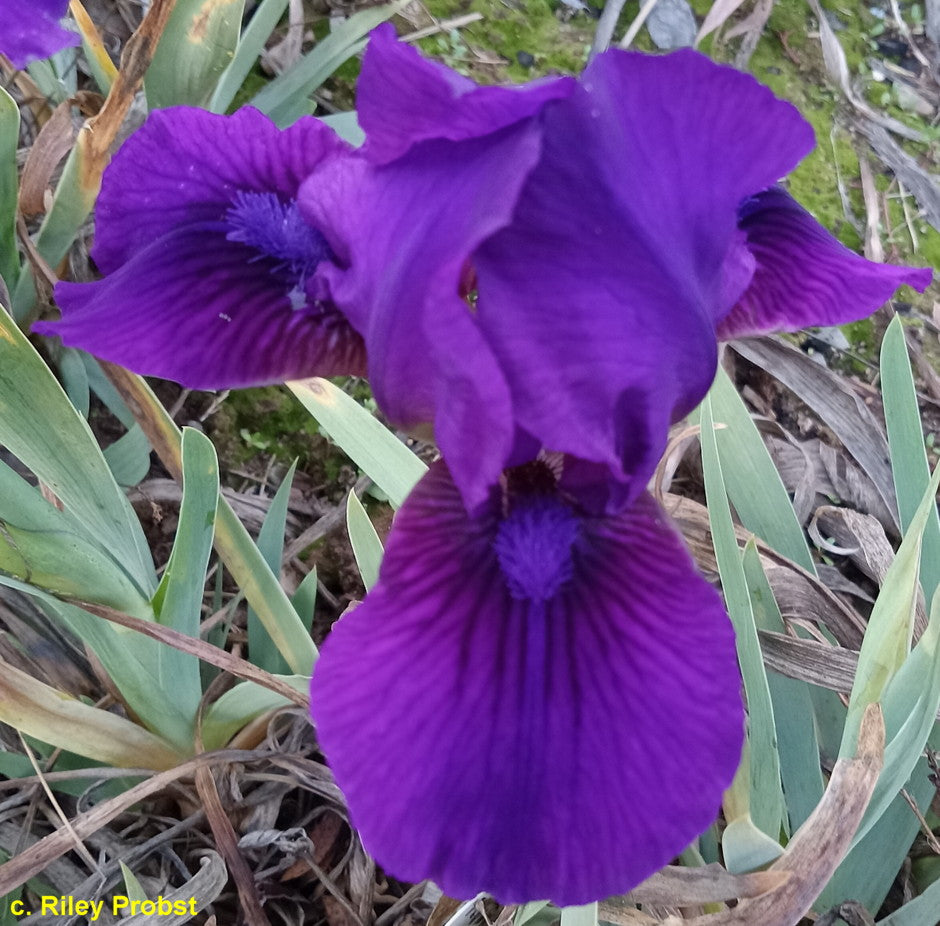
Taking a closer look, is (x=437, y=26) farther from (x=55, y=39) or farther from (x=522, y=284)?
(x=522, y=284)

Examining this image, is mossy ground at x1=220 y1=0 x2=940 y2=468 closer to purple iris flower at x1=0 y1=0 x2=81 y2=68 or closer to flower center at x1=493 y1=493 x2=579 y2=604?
purple iris flower at x1=0 y1=0 x2=81 y2=68

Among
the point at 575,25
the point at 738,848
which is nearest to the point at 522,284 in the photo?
the point at 738,848

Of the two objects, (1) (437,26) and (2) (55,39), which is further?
(1) (437,26)

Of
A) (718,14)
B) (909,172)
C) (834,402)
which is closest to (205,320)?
(834,402)

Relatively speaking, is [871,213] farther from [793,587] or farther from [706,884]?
[706,884]

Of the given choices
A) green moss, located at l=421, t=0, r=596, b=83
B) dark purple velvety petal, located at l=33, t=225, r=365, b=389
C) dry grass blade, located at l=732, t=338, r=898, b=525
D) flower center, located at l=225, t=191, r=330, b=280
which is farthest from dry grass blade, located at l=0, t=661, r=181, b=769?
green moss, located at l=421, t=0, r=596, b=83

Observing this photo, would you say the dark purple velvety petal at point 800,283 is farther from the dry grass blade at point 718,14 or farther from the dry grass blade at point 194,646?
the dry grass blade at point 718,14
